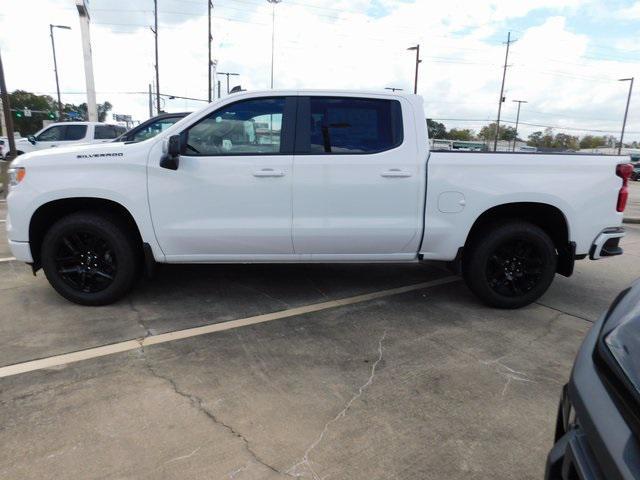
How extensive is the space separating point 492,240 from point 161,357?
302 centimetres

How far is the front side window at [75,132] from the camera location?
15977 millimetres

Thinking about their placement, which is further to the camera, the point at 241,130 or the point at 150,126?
the point at 150,126

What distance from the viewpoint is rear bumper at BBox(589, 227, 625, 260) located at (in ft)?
14.6

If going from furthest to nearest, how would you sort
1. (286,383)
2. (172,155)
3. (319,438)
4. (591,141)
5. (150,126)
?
(591,141) < (150,126) < (172,155) < (286,383) < (319,438)

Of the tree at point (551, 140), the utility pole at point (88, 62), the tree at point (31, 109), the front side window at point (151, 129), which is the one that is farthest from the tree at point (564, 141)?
the front side window at point (151, 129)

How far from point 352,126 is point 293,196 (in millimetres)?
830

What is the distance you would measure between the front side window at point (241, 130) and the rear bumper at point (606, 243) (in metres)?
3.04

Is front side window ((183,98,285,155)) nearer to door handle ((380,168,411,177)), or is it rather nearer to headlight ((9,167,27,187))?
door handle ((380,168,411,177))

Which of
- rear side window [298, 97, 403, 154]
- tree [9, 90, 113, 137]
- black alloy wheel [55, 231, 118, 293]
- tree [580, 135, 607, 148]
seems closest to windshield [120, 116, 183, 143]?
black alloy wheel [55, 231, 118, 293]

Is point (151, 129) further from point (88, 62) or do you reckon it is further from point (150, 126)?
point (88, 62)

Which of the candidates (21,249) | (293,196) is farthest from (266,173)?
(21,249)

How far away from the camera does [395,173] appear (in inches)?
168

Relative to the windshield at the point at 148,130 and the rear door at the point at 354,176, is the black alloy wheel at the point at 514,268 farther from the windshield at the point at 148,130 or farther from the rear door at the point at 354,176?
the windshield at the point at 148,130

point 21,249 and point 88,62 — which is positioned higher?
point 88,62
